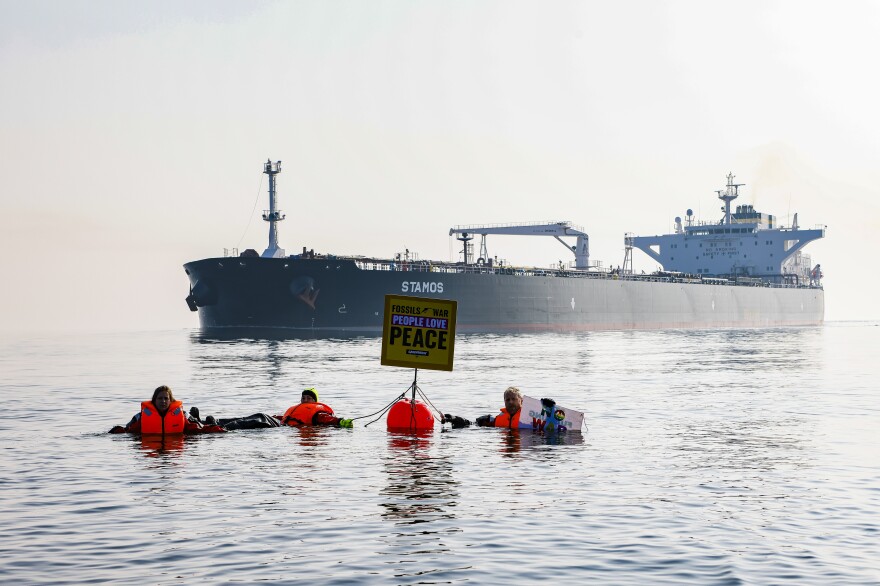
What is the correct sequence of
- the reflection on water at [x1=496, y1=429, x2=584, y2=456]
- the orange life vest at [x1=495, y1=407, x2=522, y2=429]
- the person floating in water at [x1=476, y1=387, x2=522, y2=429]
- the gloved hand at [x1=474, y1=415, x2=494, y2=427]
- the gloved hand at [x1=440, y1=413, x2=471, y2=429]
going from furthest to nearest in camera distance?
1. the gloved hand at [x1=474, y1=415, x2=494, y2=427]
2. the gloved hand at [x1=440, y1=413, x2=471, y2=429]
3. the orange life vest at [x1=495, y1=407, x2=522, y2=429]
4. the person floating in water at [x1=476, y1=387, x2=522, y2=429]
5. the reflection on water at [x1=496, y1=429, x2=584, y2=456]

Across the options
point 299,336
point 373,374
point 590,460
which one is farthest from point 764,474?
point 299,336

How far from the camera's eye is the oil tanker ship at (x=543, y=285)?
230 ft

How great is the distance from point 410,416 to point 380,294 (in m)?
50.1

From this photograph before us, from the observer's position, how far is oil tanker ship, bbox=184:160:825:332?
7019 cm

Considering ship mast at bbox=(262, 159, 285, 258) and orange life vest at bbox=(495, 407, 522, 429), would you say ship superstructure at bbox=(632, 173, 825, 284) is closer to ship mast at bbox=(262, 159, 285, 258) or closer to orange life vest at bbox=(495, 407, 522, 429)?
ship mast at bbox=(262, 159, 285, 258)

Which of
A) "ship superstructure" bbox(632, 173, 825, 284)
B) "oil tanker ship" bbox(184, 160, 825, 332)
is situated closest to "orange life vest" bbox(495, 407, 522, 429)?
"oil tanker ship" bbox(184, 160, 825, 332)

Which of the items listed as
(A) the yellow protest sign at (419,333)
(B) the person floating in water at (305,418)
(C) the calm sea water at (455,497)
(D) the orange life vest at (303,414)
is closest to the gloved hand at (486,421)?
(C) the calm sea water at (455,497)

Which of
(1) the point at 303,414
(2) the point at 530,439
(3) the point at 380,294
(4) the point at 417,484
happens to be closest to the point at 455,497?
(4) the point at 417,484

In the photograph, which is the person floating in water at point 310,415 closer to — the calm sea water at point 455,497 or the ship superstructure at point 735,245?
the calm sea water at point 455,497

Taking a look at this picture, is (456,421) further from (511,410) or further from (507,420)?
(511,410)

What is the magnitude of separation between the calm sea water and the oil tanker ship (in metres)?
41.3

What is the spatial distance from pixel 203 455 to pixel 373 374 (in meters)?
20.4

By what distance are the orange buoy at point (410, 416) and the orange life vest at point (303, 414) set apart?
1.37 m

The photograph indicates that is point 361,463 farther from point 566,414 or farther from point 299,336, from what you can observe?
point 299,336
